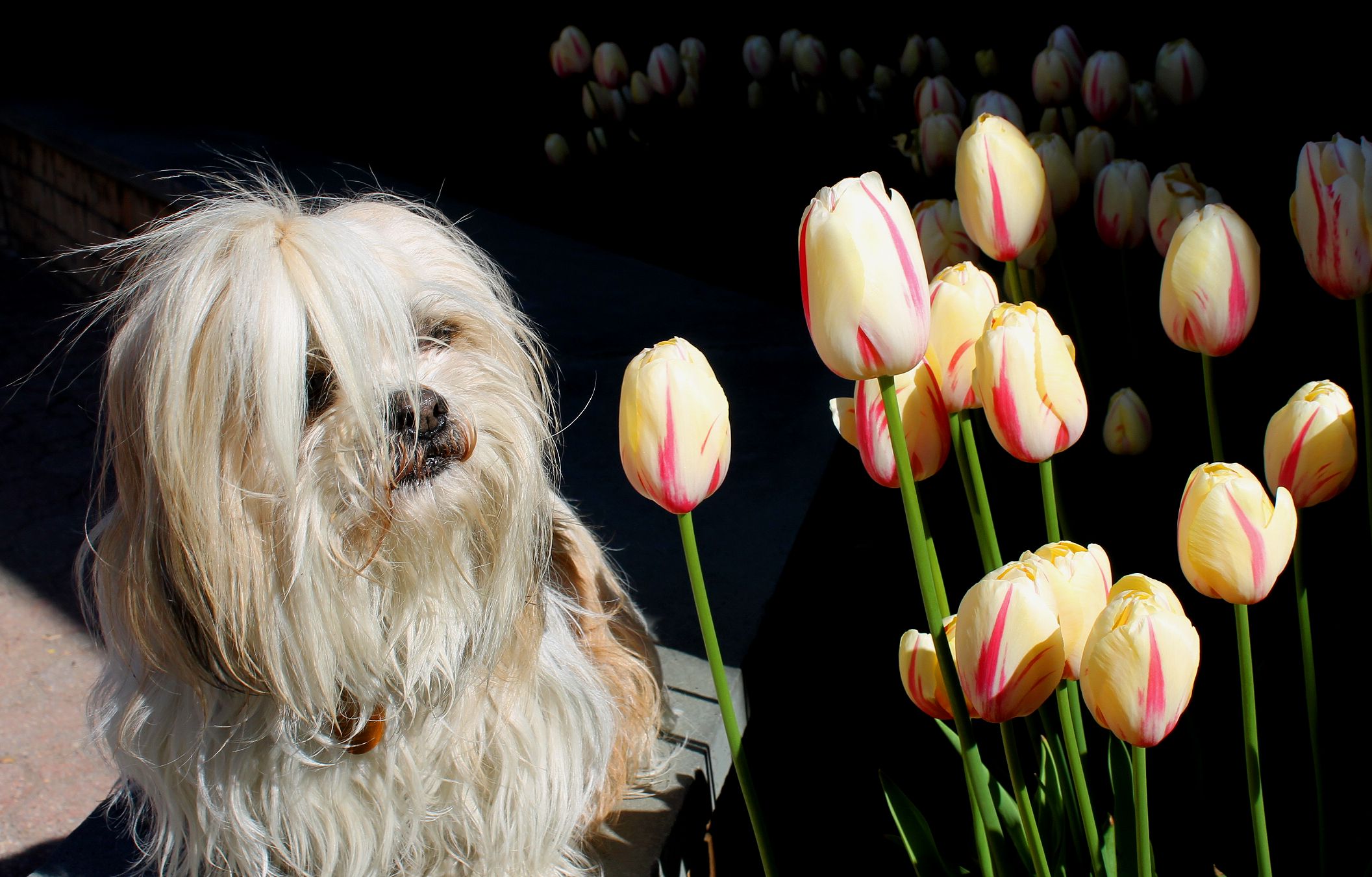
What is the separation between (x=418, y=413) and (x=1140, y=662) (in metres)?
0.93

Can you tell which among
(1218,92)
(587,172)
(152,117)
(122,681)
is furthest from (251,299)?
(152,117)

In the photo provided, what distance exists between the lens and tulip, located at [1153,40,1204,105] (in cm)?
208

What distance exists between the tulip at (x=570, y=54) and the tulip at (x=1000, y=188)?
10.1ft

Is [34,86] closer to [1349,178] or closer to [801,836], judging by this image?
[801,836]

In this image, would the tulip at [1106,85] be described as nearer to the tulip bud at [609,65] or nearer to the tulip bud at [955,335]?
the tulip bud at [955,335]

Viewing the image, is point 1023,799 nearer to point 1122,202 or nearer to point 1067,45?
point 1122,202

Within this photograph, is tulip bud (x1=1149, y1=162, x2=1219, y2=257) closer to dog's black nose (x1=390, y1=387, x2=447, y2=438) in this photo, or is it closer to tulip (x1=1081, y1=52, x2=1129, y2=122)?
tulip (x1=1081, y1=52, x2=1129, y2=122)

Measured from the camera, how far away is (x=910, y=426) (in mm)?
1120

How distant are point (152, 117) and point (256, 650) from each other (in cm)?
591

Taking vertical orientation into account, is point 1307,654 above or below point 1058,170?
below

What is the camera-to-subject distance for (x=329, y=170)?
5.76 meters

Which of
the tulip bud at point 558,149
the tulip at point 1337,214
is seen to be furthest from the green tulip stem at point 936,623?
the tulip bud at point 558,149

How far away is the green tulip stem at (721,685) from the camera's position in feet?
3.54

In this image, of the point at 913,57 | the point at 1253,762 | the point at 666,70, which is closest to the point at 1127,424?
the point at 1253,762
